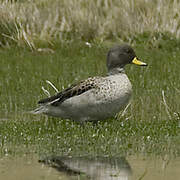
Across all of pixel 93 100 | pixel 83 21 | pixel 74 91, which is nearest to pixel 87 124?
pixel 93 100

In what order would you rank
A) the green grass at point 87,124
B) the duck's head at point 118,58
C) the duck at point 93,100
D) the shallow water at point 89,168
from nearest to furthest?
1. the shallow water at point 89,168
2. the green grass at point 87,124
3. the duck at point 93,100
4. the duck's head at point 118,58

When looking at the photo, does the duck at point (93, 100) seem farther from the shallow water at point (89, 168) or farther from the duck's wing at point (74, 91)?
the shallow water at point (89, 168)

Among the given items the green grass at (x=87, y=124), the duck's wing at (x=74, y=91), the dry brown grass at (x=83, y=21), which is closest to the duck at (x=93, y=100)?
the duck's wing at (x=74, y=91)

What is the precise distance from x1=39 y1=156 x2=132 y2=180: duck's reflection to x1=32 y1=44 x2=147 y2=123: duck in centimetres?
217

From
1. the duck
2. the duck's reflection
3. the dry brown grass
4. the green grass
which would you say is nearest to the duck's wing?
the duck

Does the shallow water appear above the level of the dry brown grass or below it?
below

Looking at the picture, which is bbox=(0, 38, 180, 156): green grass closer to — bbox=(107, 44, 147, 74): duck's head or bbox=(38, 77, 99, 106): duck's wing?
bbox=(38, 77, 99, 106): duck's wing

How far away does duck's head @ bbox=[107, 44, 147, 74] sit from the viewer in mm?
10805

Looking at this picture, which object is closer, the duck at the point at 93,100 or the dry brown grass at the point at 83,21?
the duck at the point at 93,100

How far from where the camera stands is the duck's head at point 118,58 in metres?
10.8

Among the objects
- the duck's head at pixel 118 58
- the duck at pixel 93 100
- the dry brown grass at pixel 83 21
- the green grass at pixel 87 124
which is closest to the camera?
the green grass at pixel 87 124

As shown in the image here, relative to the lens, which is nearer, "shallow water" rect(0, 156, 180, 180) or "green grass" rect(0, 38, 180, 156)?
"shallow water" rect(0, 156, 180, 180)

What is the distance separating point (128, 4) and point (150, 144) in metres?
11.8

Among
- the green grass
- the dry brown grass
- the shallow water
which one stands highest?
the dry brown grass
